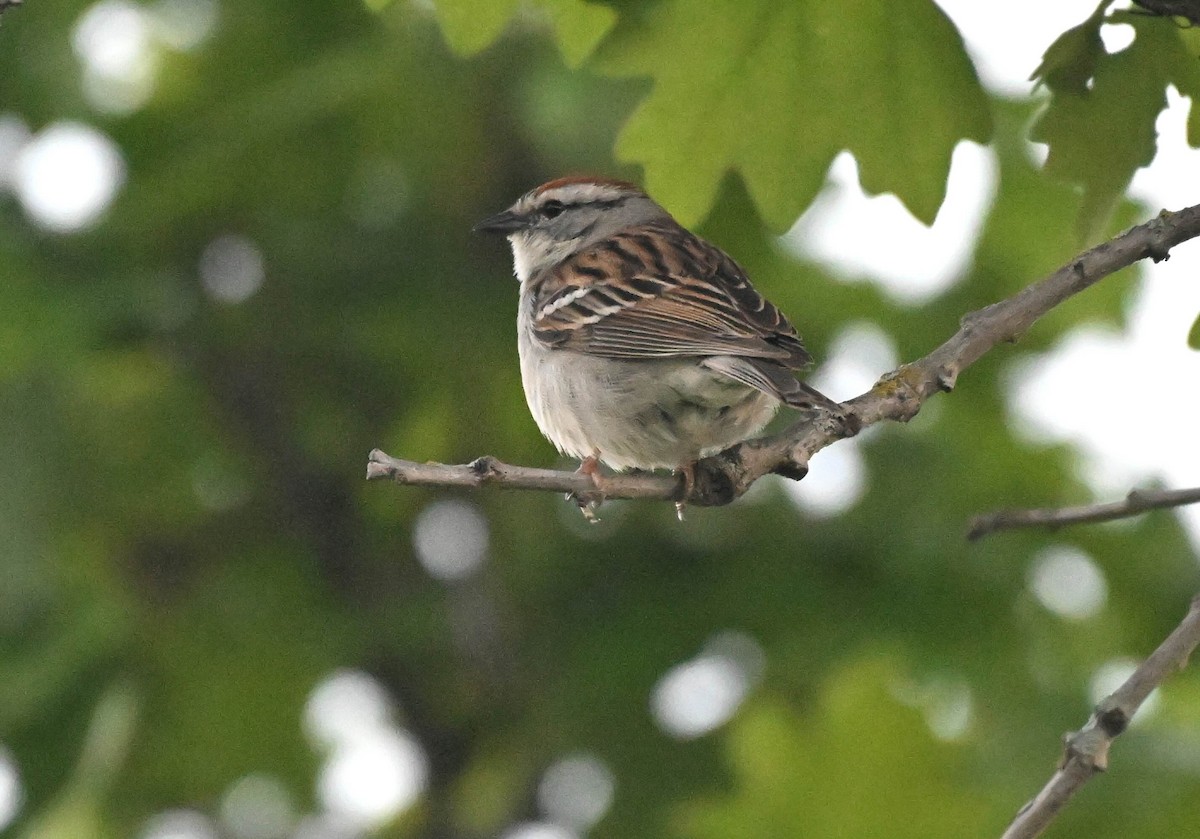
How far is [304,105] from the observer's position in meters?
6.72

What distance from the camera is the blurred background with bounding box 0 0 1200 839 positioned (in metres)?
6.82

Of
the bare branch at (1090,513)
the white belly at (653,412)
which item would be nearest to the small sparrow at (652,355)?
the white belly at (653,412)

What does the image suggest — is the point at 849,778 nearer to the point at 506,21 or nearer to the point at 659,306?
the point at 659,306

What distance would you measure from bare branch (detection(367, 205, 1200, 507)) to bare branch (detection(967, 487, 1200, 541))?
0.30 meters

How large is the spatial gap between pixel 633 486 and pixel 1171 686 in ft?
15.2

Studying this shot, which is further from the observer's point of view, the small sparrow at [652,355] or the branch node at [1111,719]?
the small sparrow at [652,355]

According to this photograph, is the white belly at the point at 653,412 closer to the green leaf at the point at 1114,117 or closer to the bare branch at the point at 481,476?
the green leaf at the point at 1114,117

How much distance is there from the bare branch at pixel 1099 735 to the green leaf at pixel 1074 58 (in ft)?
4.20

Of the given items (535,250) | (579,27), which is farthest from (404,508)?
(579,27)

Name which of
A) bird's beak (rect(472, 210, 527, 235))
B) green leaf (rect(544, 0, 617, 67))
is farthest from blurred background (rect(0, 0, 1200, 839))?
green leaf (rect(544, 0, 617, 67))

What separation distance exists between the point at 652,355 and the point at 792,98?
107 cm

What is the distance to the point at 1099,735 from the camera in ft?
8.85

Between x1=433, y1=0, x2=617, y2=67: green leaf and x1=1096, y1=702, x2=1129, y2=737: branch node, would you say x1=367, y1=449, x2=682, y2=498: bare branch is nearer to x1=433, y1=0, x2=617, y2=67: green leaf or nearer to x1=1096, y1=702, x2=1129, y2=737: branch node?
x1=1096, y1=702, x2=1129, y2=737: branch node

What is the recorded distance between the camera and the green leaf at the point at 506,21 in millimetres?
3670
